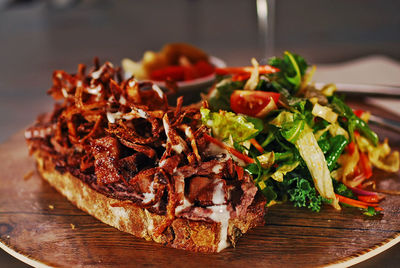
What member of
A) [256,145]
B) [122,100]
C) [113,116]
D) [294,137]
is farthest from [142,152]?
[294,137]

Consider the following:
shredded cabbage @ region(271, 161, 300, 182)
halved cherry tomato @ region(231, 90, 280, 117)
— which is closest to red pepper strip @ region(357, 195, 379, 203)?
shredded cabbage @ region(271, 161, 300, 182)

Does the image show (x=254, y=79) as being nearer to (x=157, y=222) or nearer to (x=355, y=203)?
(x=355, y=203)

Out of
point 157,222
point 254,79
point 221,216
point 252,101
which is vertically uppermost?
Result: point 254,79

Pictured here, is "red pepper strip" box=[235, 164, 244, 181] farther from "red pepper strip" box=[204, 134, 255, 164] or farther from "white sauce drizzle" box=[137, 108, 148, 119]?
"white sauce drizzle" box=[137, 108, 148, 119]

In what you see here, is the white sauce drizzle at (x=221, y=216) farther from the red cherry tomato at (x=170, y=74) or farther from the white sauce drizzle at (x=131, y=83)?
the red cherry tomato at (x=170, y=74)

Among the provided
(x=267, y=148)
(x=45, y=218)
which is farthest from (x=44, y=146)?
(x=267, y=148)

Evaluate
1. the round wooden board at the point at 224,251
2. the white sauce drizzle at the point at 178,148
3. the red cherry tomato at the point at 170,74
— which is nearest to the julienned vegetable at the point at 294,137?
the round wooden board at the point at 224,251
